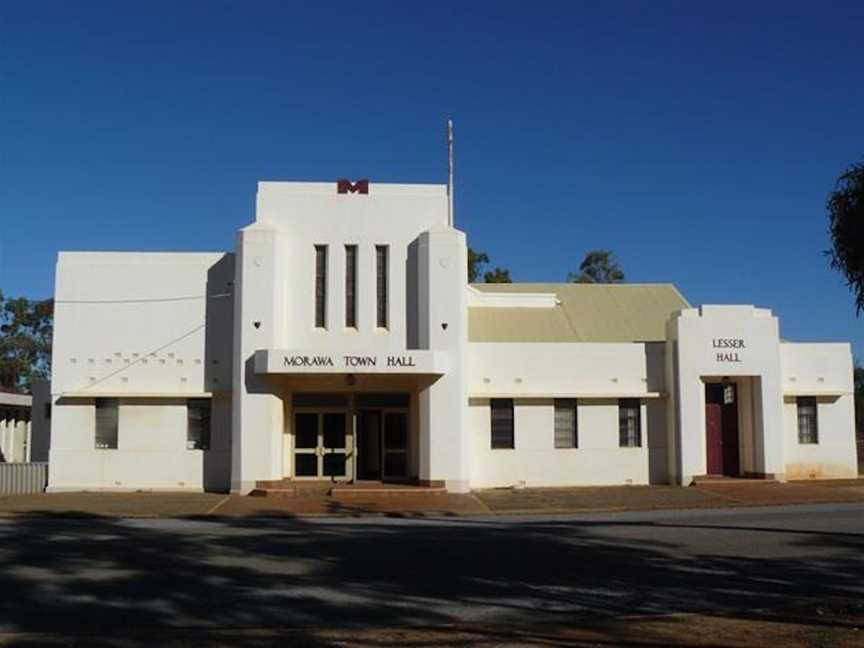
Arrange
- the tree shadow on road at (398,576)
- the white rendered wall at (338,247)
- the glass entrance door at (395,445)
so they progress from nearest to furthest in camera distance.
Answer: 1. the tree shadow on road at (398,576)
2. the white rendered wall at (338,247)
3. the glass entrance door at (395,445)

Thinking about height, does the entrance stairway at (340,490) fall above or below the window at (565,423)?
below

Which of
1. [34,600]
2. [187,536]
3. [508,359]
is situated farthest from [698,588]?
[508,359]

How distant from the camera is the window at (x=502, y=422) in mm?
28500

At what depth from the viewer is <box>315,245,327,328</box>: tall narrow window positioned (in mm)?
27578

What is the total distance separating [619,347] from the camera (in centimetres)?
2911

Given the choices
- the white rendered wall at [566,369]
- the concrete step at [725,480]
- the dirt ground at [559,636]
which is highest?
the white rendered wall at [566,369]

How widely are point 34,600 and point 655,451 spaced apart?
21.8 metres

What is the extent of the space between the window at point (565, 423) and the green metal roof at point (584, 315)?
2821 mm

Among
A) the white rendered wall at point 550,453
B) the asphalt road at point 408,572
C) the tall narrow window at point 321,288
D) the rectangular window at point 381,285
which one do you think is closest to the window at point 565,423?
the white rendered wall at point 550,453

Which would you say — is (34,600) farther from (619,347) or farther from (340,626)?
(619,347)

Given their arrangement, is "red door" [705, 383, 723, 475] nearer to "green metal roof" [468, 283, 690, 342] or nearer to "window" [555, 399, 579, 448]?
"green metal roof" [468, 283, 690, 342]

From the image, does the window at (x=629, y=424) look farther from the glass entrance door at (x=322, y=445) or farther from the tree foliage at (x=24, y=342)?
the tree foliage at (x=24, y=342)

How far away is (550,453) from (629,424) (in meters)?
2.61

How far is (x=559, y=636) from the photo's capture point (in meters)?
8.20
